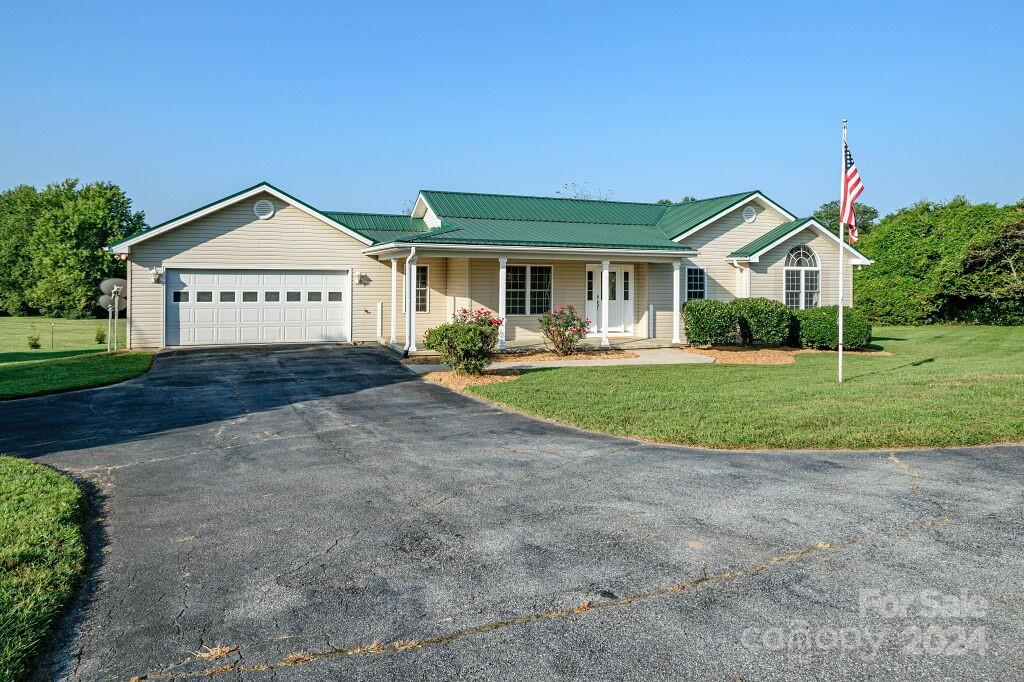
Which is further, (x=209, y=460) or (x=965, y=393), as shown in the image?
(x=965, y=393)

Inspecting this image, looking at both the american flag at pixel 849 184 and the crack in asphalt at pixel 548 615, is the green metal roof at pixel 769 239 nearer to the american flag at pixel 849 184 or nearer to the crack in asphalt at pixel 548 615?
the american flag at pixel 849 184

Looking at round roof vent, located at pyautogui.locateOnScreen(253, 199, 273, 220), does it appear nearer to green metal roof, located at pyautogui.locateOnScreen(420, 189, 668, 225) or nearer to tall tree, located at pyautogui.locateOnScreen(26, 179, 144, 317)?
green metal roof, located at pyautogui.locateOnScreen(420, 189, 668, 225)

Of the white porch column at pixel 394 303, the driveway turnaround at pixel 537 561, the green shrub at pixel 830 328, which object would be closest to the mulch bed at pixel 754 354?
the green shrub at pixel 830 328

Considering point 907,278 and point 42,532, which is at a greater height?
point 907,278

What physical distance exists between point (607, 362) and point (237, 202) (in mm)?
11626

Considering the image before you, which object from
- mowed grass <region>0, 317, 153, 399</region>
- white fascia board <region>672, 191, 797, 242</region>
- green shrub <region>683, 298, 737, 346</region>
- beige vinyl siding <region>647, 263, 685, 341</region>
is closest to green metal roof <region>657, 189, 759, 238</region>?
white fascia board <region>672, 191, 797, 242</region>

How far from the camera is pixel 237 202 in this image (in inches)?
848

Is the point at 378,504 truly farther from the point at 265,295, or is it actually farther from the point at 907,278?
the point at 907,278

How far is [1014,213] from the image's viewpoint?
30.6 m

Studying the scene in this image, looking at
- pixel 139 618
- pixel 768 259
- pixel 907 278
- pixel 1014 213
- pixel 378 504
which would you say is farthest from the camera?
pixel 907 278

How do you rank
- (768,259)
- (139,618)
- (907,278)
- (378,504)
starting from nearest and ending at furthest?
(139,618)
(378,504)
(768,259)
(907,278)

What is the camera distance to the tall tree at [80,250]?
46906 millimetres

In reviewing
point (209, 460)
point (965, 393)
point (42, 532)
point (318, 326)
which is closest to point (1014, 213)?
point (965, 393)

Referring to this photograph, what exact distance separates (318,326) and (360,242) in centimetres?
286
